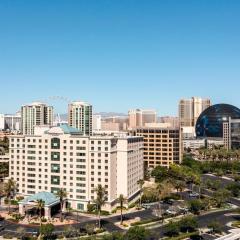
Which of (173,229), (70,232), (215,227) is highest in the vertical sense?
(173,229)

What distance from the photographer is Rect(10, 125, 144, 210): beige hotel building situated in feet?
420

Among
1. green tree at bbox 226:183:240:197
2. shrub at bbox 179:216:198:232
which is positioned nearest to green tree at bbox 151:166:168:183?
green tree at bbox 226:183:240:197

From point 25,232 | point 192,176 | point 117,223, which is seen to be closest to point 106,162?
point 117,223

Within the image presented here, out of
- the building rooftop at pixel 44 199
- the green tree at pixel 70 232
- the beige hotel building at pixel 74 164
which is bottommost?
the green tree at pixel 70 232

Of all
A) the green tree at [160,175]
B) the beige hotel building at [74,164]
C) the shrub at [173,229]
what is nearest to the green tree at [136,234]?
the shrub at [173,229]

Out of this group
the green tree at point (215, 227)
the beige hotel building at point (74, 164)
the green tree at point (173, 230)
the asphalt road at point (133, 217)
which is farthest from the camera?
the beige hotel building at point (74, 164)

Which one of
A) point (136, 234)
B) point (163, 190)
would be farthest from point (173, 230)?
point (163, 190)

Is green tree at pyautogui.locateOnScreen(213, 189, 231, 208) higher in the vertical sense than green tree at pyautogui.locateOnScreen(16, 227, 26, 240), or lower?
higher

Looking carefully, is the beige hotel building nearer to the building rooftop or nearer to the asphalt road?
the asphalt road

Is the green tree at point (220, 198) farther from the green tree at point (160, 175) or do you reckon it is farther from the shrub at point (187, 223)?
the green tree at point (160, 175)

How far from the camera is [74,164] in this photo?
131 meters

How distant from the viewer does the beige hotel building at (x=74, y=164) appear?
420 feet

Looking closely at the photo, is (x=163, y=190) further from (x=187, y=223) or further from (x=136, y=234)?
(x=136, y=234)

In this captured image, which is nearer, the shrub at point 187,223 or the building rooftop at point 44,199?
the shrub at point 187,223
